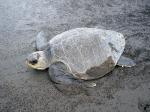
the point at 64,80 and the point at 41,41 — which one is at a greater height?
the point at 41,41

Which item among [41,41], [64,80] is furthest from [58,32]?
[64,80]

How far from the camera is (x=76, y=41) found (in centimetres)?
319

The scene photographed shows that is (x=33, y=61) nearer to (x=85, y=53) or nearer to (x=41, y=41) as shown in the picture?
(x=41, y=41)

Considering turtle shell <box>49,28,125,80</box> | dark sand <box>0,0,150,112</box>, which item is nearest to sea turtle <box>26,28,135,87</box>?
turtle shell <box>49,28,125,80</box>

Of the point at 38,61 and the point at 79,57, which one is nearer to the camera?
the point at 79,57

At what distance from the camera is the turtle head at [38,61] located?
3.25m

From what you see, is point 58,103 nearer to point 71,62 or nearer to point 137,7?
point 71,62

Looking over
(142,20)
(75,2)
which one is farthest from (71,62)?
(75,2)

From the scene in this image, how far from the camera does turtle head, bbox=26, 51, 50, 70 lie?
10.6ft

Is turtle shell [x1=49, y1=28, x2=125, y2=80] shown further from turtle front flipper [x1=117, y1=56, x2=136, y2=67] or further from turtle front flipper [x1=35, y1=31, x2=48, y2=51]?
turtle front flipper [x1=35, y1=31, x2=48, y2=51]

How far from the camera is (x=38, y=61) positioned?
3.26 m

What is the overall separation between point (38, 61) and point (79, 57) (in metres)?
0.57

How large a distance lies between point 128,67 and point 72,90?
0.89m

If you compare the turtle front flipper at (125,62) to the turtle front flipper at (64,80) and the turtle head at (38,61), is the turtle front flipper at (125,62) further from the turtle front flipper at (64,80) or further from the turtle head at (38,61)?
the turtle head at (38,61)
